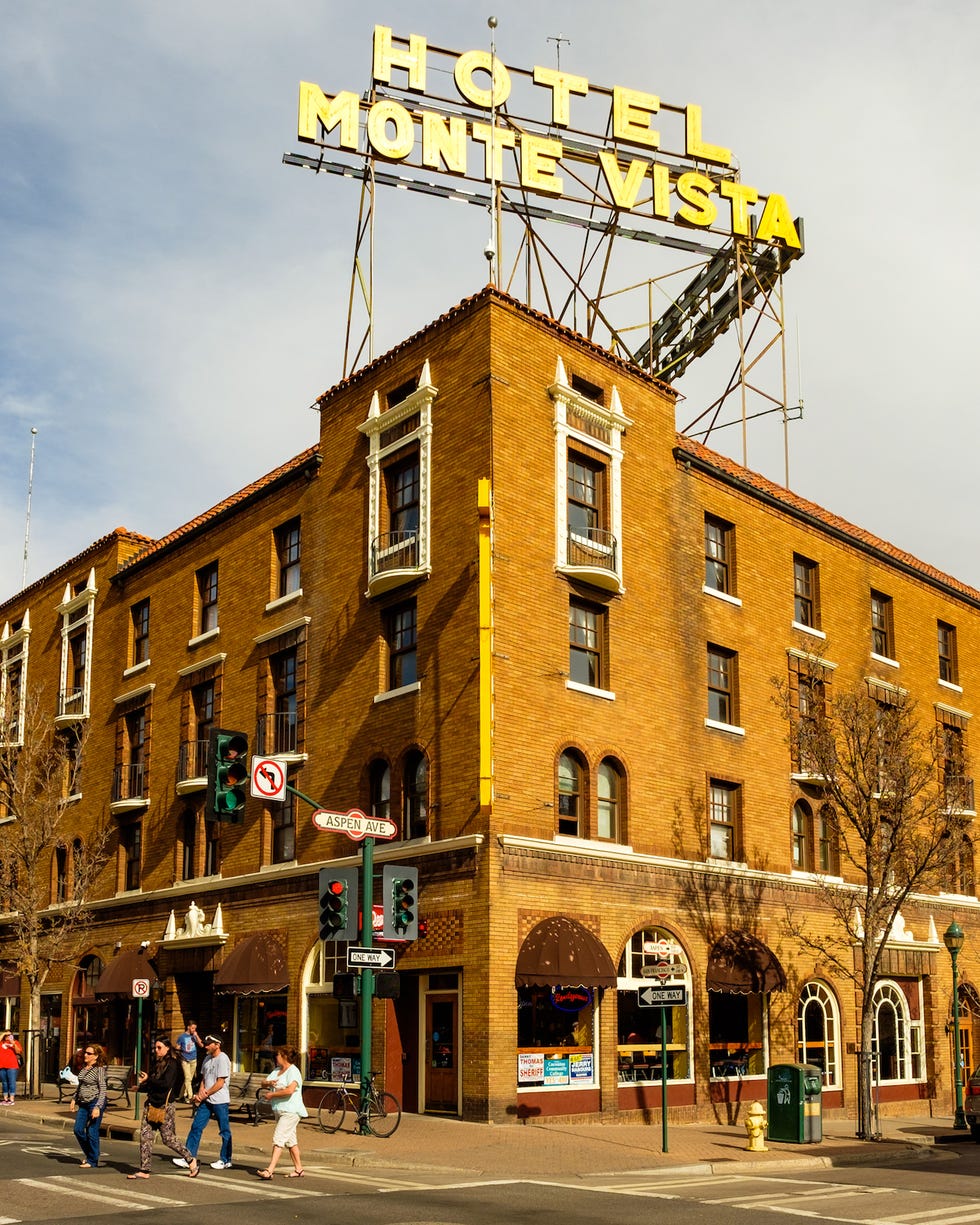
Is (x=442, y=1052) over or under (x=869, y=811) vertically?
under

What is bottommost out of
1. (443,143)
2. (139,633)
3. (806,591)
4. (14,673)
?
(14,673)

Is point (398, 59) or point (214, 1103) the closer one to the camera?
point (214, 1103)

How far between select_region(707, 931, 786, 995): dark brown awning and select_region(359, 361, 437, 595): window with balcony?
10.8 meters

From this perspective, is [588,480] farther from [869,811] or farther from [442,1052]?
[442,1052]

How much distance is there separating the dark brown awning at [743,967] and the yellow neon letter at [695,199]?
18227 millimetres

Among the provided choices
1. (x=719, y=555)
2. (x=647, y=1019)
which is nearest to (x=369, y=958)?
(x=647, y=1019)

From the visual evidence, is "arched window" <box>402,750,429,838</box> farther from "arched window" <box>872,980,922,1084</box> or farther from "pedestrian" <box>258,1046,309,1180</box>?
"arched window" <box>872,980,922,1084</box>

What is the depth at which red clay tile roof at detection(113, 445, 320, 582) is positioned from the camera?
116 ft

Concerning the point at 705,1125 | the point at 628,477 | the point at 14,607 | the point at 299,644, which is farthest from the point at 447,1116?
the point at 14,607

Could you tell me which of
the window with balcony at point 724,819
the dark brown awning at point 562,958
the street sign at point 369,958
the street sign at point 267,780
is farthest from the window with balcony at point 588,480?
the street sign at point 369,958

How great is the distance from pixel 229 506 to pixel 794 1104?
2137 centimetres

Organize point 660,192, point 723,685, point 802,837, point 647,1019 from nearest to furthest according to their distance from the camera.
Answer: point 647,1019 → point 723,685 → point 802,837 → point 660,192

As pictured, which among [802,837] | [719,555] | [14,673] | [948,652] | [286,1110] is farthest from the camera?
[14,673]

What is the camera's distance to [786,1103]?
25.4m
